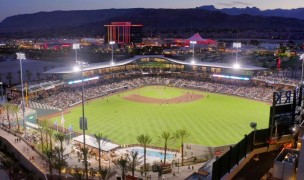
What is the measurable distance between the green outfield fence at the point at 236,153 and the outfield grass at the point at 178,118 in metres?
22.2

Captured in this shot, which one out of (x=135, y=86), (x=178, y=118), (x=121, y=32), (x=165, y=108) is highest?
(x=121, y=32)

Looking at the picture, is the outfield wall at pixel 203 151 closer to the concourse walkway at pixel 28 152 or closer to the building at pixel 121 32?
the concourse walkway at pixel 28 152

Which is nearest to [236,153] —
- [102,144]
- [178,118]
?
[102,144]

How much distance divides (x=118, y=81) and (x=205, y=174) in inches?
2401

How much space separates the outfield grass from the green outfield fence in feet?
72.7

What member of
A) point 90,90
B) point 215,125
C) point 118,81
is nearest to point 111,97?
point 90,90

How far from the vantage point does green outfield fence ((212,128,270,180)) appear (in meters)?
13.8

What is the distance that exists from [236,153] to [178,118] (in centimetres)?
3694

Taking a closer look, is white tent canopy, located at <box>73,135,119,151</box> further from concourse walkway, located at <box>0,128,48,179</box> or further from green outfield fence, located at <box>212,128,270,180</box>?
green outfield fence, located at <box>212,128,270,180</box>

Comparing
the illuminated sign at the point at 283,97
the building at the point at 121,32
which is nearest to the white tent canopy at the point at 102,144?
the illuminated sign at the point at 283,97

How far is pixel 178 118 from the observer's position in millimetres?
52281

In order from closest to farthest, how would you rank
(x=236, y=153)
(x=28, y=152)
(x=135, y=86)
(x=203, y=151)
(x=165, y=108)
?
(x=236, y=153)
(x=28, y=152)
(x=203, y=151)
(x=165, y=108)
(x=135, y=86)

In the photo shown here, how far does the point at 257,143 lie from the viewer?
18359 millimetres

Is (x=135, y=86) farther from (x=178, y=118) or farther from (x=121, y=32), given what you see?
(x=121, y=32)
